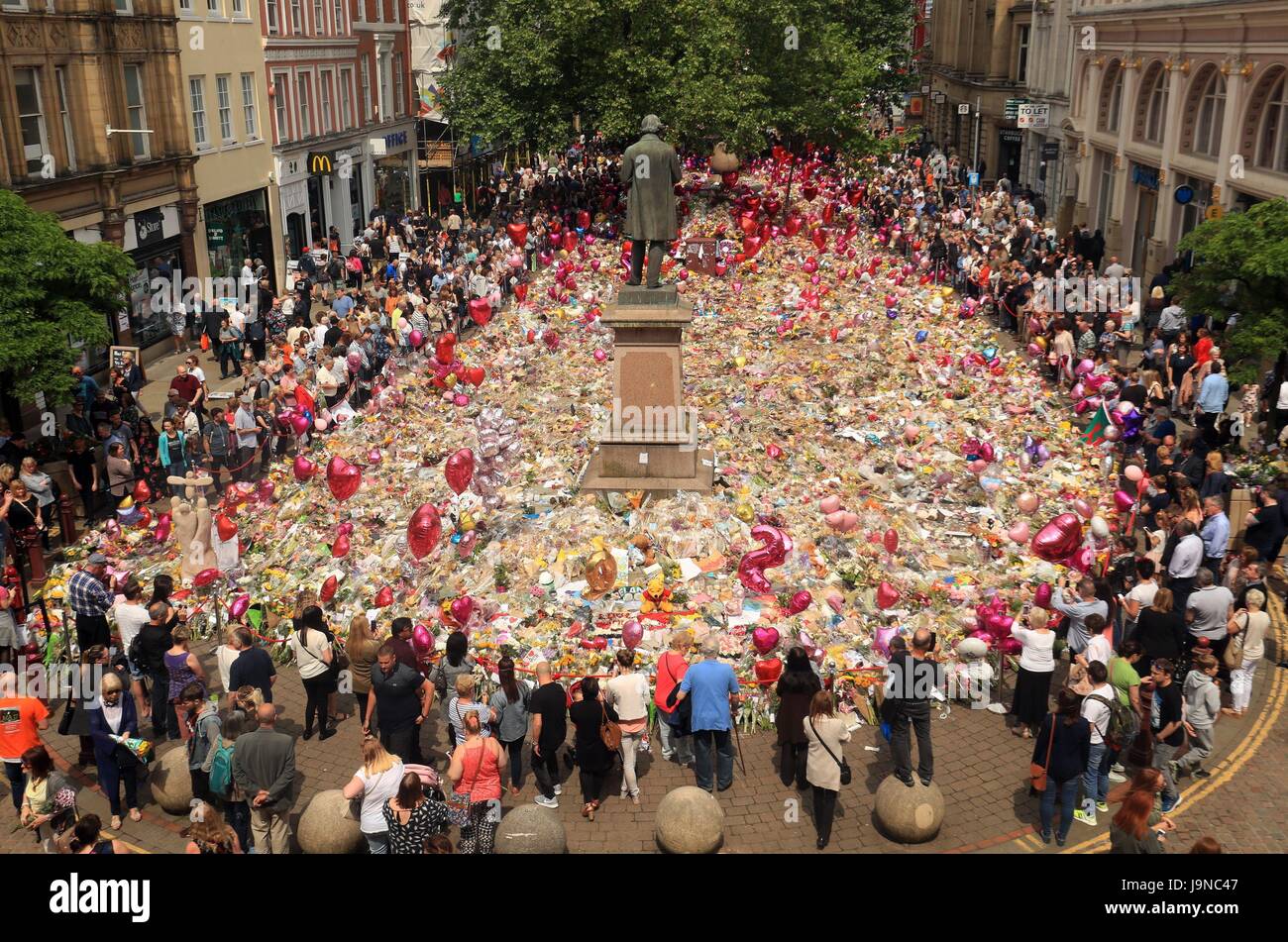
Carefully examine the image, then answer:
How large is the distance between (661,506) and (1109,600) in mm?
5782

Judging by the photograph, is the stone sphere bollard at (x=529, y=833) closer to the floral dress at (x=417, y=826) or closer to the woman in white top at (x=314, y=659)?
the floral dress at (x=417, y=826)

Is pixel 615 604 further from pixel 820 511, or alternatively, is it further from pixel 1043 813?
pixel 1043 813

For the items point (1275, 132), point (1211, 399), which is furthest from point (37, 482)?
point (1275, 132)

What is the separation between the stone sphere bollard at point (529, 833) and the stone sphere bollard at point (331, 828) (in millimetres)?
1225

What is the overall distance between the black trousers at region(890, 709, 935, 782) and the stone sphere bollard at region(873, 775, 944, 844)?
28 cm

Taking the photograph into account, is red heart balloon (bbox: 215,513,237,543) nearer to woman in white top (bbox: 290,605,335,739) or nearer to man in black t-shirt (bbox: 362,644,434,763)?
woman in white top (bbox: 290,605,335,739)

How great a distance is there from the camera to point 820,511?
1524cm

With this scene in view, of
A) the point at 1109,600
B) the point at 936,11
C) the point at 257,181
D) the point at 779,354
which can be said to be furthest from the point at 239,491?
the point at 936,11

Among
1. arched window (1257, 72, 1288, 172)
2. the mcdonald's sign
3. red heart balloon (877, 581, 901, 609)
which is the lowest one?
red heart balloon (877, 581, 901, 609)

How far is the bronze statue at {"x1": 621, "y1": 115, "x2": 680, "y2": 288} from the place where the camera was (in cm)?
1581

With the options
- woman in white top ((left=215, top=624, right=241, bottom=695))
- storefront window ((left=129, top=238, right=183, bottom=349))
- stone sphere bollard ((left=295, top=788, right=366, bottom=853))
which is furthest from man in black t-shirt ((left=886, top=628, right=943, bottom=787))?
storefront window ((left=129, top=238, right=183, bottom=349))

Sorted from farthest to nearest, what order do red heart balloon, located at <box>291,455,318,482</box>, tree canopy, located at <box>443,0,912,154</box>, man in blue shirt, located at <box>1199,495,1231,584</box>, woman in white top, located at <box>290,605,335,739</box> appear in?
1. tree canopy, located at <box>443,0,912,154</box>
2. red heart balloon, located at <box>291,455,318,482</box>
3. man in blue shirt, located at <box>1199,495,1231,584</box>
4. woman in white top, located at <box>290,605,335,739</box>

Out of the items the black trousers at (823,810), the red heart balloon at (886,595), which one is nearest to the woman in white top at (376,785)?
the black trousers at (823,810)

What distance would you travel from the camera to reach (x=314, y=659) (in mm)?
11422
